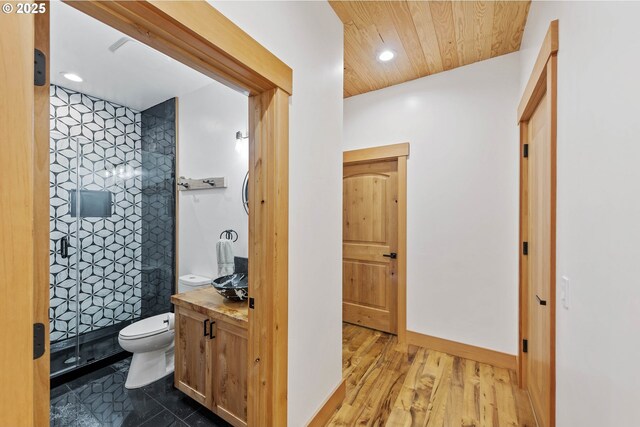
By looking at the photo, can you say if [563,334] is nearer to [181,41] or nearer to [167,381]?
[181,41]

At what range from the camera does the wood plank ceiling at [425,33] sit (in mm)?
1717

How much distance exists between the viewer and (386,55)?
225cm

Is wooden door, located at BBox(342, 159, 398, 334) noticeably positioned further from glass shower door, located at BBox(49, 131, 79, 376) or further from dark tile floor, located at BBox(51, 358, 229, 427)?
glass shower door, located at BBox(49, 131, 79, 376)

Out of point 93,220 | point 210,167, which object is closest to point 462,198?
point 210,167

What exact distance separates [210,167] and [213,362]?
1.85 metres

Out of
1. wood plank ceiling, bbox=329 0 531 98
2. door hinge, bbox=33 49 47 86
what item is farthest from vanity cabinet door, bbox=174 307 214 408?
wood plank ceiling, bbox=329 0 531 98

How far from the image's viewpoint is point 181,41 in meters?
0.92

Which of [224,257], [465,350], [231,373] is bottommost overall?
[465,350]

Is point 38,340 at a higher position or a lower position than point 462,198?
lower

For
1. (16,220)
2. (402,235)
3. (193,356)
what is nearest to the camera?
(16,220)

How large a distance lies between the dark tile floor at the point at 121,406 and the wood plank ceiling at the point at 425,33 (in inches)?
114

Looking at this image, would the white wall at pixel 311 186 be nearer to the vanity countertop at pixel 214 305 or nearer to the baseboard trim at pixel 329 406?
the baseboard trim at pixel 329 406

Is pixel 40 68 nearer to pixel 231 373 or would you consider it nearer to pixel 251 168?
pixel 251 168

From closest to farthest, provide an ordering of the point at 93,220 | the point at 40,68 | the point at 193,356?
the point at 40,68 < the point at 193,356 < the point at 93,220
